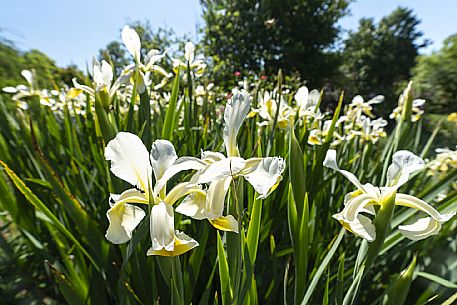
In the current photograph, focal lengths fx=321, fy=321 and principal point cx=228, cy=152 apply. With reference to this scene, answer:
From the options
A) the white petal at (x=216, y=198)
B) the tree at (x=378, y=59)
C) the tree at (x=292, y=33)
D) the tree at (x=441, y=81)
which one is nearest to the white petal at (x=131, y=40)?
the white petal at (x=216, y=198)

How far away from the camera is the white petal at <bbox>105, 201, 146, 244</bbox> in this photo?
39 cm

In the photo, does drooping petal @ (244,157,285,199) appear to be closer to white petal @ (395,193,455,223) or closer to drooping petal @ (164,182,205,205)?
drooping petal @ (164,182,205,205)

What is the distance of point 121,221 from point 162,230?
76 millimetres

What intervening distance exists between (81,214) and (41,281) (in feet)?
2.24

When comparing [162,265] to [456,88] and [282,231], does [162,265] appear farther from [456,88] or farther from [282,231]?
[456,88]

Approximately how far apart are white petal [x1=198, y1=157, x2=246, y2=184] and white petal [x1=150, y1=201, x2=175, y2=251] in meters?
0.06

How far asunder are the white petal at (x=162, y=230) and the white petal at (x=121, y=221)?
0.16ft

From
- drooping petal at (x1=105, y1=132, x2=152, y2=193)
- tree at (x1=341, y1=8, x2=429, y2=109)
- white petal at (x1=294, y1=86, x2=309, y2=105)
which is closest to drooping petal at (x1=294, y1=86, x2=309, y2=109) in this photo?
white petal at (x1=294, y1=86, x2=309, y2=105)

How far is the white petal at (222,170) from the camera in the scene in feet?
1.20

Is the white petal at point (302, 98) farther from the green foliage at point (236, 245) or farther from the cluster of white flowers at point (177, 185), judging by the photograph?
the cluster of white flowers at point (177, 185)

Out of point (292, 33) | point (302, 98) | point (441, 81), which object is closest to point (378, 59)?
point (441, 81)

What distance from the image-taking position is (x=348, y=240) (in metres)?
1.00

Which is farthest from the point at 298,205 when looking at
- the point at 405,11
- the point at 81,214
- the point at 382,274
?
the point at 405,11

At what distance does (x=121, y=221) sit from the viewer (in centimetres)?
41
